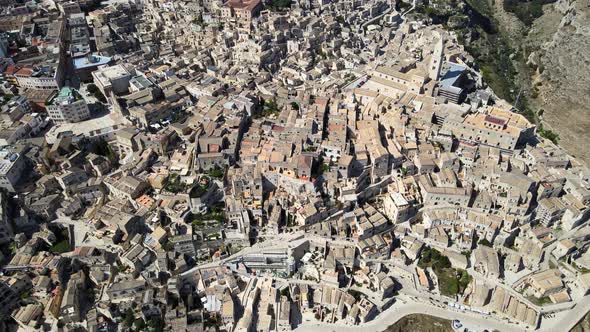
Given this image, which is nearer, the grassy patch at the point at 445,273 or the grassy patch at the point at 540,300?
the grassy patch at the point at 540,300

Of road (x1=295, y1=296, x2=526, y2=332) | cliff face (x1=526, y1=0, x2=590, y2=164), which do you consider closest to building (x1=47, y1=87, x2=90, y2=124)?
road (x1=295, y1=296, x2=526, y2=332)

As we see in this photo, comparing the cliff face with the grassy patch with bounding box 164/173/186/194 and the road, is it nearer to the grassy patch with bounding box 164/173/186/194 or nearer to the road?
the road

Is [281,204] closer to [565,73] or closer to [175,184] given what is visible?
[175,184]

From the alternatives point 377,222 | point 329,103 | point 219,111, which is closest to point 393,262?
point 377,222

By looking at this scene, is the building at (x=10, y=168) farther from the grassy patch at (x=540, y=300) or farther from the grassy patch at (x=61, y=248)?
the grassy patch at (x=540, y=300)

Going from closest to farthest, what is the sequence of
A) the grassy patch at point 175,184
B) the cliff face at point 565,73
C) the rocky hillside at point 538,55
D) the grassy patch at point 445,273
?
the grassy patch at point 445,273
the grassy patch at point 175,184
the cliff face at point 565,73
the rocky hillside at point 538,55

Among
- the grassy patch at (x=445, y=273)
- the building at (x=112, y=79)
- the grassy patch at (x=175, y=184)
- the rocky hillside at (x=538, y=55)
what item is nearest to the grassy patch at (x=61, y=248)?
the grassy patch at (x=175, y=184)

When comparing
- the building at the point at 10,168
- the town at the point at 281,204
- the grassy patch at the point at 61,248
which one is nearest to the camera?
the town at the point at 281,204
